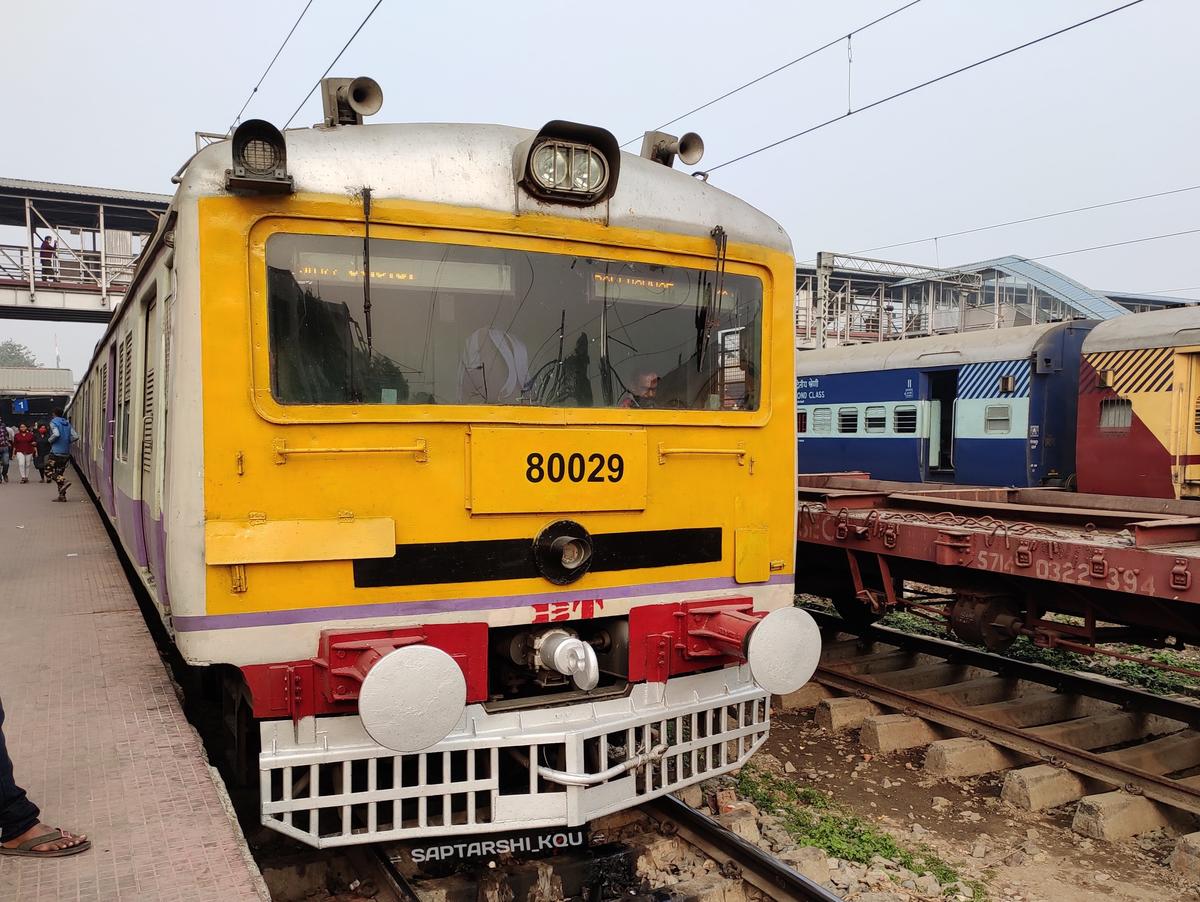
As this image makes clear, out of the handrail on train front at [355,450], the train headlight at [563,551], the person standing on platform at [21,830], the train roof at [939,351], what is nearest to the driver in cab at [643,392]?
the train headlight at [563,551]

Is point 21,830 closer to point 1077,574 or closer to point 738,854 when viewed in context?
point 738,854

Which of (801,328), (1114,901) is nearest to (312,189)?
(1114,901)

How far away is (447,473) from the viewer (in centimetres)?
393

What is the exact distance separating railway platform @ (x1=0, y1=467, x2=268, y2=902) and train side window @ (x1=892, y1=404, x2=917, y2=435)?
1068cm

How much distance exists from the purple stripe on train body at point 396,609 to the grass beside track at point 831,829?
5.44 ft

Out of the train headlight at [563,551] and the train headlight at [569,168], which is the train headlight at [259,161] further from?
the train headlight at [563,551]

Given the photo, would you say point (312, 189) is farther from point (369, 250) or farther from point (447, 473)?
point (447, 473)

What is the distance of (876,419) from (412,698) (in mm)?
12262

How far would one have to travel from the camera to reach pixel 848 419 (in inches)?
591

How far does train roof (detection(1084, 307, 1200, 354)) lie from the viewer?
9320 millimetres

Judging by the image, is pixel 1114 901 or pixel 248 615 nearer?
pixel 248 615

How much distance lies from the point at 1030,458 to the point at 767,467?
8.73 meters

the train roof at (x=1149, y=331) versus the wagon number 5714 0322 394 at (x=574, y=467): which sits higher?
the train roof at (x=1149, y=331)

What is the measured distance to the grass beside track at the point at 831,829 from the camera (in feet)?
Result: 15.6
